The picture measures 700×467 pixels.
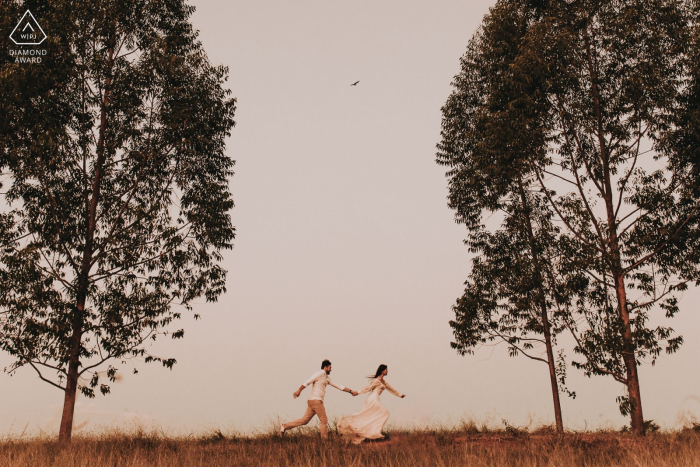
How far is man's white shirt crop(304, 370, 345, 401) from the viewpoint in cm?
1442

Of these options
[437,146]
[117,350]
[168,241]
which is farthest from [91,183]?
[437,146]

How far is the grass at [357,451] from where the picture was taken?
1095cm

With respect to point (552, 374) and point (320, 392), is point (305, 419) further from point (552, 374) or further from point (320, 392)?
point (552, 374)

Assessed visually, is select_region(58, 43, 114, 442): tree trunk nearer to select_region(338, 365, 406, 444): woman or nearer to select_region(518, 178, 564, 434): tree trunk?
select_region(338, 365, 406, 444): woman

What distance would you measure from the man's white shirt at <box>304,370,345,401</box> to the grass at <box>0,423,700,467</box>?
1.11 m

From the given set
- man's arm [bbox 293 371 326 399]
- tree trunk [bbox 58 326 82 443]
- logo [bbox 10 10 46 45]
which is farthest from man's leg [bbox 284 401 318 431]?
logo [bbox 10 10 46 45]

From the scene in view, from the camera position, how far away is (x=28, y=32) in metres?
16.8

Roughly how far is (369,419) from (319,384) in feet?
5.42

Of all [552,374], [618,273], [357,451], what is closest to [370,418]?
[357,451]

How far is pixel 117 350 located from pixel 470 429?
10947mm

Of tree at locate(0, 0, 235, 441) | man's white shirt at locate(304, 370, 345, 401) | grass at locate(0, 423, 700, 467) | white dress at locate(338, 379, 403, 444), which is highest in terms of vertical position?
tree at locate(0, 0, 235, 441)

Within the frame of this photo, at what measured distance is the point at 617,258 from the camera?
1767 cm

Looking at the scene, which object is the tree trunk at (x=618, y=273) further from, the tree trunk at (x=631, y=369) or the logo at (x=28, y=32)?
the logo at (x=28, y=32)

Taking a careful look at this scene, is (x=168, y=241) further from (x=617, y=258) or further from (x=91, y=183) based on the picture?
(x=617, y=258)
